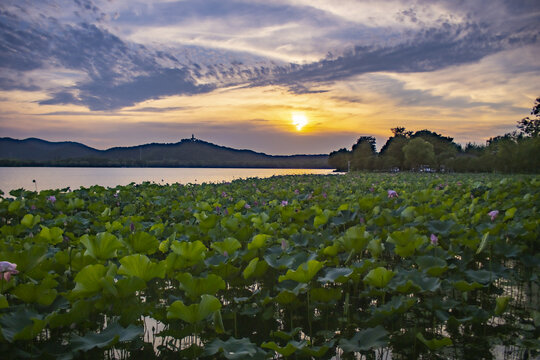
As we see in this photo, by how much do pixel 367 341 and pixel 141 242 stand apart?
6.85 feet

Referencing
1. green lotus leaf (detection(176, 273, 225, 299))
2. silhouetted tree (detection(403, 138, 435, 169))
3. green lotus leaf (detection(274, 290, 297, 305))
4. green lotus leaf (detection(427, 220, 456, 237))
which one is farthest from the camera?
silhouetted tree (detection(403, 138, 435, 169))

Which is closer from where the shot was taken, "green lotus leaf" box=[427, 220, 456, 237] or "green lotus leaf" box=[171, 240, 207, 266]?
"green lotus leaf" box=[171, 240, 207, 266]

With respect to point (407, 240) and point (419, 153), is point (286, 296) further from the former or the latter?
point (419, 153)

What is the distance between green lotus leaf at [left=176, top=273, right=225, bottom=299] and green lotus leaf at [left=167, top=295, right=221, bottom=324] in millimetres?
230

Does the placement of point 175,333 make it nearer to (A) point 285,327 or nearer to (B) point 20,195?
(A) point 285,327

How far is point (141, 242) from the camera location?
3.36m

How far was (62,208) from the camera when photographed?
695 cm

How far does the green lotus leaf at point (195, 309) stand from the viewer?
211 cm

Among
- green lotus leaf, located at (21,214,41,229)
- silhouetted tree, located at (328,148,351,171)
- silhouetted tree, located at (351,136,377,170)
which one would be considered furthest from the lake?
silhouetted tree, located at (328,148,351,171)

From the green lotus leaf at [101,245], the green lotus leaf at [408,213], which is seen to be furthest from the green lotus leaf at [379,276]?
the green lotus leaf at [408,213]

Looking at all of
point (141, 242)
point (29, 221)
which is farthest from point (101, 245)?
point (29, 221)

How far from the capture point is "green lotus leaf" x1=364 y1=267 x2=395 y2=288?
2654mm

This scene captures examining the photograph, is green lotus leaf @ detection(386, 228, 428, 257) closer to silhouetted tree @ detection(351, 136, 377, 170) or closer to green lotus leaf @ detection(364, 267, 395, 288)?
green lotus leaf @ detection(364, 267, 395, 288)

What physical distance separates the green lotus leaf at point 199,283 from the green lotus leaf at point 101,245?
30.8 inches
